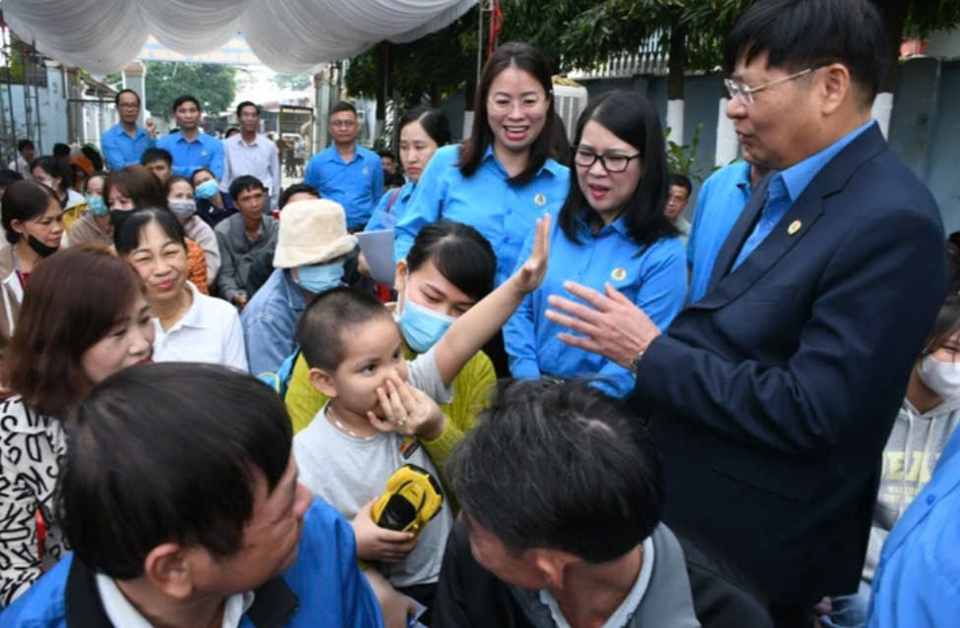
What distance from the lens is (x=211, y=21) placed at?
9.98 metres

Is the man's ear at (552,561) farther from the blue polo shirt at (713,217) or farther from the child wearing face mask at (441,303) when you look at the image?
the blue polo shirt at (713,217)

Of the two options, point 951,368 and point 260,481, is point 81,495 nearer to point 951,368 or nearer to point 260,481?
point 260,481

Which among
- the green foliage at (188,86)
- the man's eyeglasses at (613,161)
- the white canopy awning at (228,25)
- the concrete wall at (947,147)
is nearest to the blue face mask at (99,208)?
the man's eyeglasses at (613,161)

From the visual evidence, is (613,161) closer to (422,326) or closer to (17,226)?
(422,326)

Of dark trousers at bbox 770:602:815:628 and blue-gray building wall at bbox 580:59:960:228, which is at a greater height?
blue-gray building wall at bbox 580:59:960:228

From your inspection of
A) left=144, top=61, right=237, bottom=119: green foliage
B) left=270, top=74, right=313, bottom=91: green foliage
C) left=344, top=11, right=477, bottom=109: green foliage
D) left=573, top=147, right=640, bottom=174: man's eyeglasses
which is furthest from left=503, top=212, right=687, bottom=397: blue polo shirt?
left=270, top=74, right=313, bottom=91: green foliage

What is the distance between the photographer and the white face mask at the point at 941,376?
87.8 inches

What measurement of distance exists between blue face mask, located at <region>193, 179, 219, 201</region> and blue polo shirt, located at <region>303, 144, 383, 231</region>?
112 cm

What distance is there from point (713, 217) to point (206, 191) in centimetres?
466

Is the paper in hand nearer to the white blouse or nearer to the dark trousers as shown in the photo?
the white blouse

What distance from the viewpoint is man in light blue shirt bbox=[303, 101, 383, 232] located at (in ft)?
23.6

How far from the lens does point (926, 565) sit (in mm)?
1106

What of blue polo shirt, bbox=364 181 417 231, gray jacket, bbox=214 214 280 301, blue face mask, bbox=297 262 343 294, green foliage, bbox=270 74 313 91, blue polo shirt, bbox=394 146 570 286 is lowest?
gray jacket, bbox=214 214 280 301

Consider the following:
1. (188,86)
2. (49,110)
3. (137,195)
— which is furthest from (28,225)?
(188,86)
